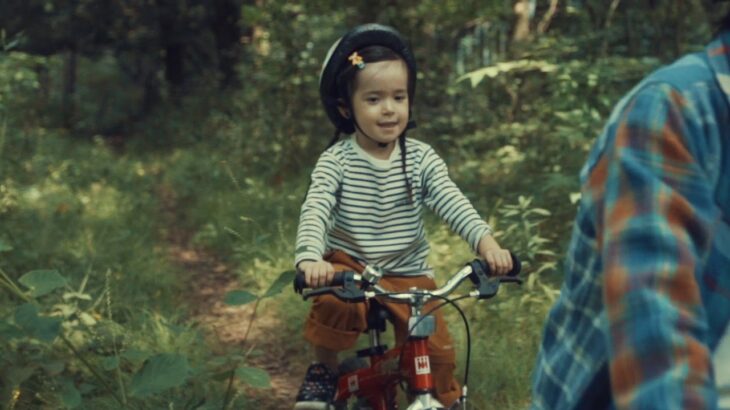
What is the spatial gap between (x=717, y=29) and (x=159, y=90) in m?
25.1

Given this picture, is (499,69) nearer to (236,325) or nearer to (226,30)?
(236,325)

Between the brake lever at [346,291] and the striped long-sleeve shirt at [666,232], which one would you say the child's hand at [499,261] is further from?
the striped long-sleeve shirt at [666,232]

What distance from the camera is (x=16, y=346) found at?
457 centimetres

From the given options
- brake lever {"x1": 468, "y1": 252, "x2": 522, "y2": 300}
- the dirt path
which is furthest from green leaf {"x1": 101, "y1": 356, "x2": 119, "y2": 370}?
brake lever {"x1": 468, "y1": 252, "x2": 522, "y2": 300}

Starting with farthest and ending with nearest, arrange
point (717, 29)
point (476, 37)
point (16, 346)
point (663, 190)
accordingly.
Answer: point (476, 37), point (16, 346), point (717, 29), point (663, 190)

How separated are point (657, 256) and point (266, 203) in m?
7.76

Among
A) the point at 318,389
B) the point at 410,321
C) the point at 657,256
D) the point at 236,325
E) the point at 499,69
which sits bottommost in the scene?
the point at 236,325

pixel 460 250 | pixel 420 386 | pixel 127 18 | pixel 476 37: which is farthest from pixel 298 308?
pixel 127 18

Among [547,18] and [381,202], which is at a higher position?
[547,18]

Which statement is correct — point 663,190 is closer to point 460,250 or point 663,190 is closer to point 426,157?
A: point 426,157

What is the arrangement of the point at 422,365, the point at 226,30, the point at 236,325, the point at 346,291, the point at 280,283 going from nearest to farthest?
the point at 346,291 < the point at 422,365 < the point at 280,283 < the point at 236,325 < the point at 226,30

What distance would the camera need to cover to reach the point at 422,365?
3.25 m

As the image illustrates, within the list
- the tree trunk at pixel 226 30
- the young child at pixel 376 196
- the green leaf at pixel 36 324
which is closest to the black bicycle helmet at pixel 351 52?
the young child at pixel 376 196

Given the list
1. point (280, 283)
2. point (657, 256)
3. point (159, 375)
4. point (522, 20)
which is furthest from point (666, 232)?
point (522, 20)
